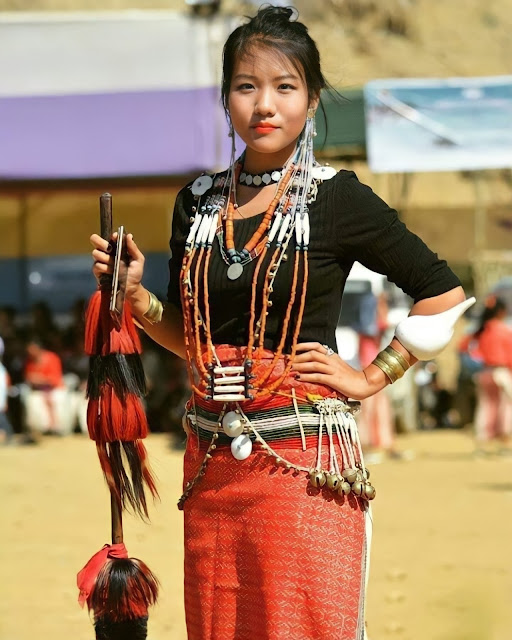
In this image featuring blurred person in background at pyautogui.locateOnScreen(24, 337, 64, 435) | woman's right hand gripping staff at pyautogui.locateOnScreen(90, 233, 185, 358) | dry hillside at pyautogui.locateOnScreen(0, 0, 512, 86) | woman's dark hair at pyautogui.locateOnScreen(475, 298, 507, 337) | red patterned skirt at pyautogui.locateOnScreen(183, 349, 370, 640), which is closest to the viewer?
red patterned skirt at pyautogui.locateOnScreen(183, 349, 370, 640)

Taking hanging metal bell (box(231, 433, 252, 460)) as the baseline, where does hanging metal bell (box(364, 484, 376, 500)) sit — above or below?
below

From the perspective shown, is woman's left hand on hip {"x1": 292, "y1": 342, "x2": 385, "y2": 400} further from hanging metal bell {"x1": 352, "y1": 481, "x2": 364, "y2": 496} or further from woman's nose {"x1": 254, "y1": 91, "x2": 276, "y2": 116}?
woman's nose {"x1": 254, "y1": 91, "x2": 276, "y2": 116}

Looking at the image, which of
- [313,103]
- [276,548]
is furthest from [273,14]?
[276,548]

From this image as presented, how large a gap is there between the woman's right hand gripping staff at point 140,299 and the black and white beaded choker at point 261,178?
0.31 metres

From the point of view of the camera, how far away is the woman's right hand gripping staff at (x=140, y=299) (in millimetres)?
2703

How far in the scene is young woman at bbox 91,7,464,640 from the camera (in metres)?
2.61

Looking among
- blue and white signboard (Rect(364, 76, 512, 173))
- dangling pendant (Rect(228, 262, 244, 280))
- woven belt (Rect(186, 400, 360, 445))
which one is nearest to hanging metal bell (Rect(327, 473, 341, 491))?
woven belt (Rect(186, 400, 360, 445))

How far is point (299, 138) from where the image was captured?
2.77m

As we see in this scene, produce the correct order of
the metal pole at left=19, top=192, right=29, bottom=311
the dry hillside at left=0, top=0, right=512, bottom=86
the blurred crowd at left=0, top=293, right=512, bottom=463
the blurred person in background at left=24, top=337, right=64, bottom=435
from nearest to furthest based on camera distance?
the blurred crowd at left=0, top=293, right=512, bottom=463
the blurred person in background at left=24, top=337, right=64, bottom=435
the metal pole at left=19, top=192, right=29, bottom=311
the dry hillside at left=0, top=0, right=512, bottom=86

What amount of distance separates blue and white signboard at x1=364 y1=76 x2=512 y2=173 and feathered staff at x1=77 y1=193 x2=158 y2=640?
9.14 meters

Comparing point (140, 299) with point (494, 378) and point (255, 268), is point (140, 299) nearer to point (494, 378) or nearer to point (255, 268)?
point (255, 268)

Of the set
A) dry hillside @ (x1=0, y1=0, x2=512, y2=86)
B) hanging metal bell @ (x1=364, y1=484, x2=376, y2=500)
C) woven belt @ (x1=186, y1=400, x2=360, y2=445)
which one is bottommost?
hanging metal bell @ (x1=364, y1=484, x2=376, y2=500)

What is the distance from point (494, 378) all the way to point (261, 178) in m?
9.20

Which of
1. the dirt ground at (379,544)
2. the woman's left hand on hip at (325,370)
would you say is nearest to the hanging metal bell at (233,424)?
the woman's left hand on hip at (325,370)
